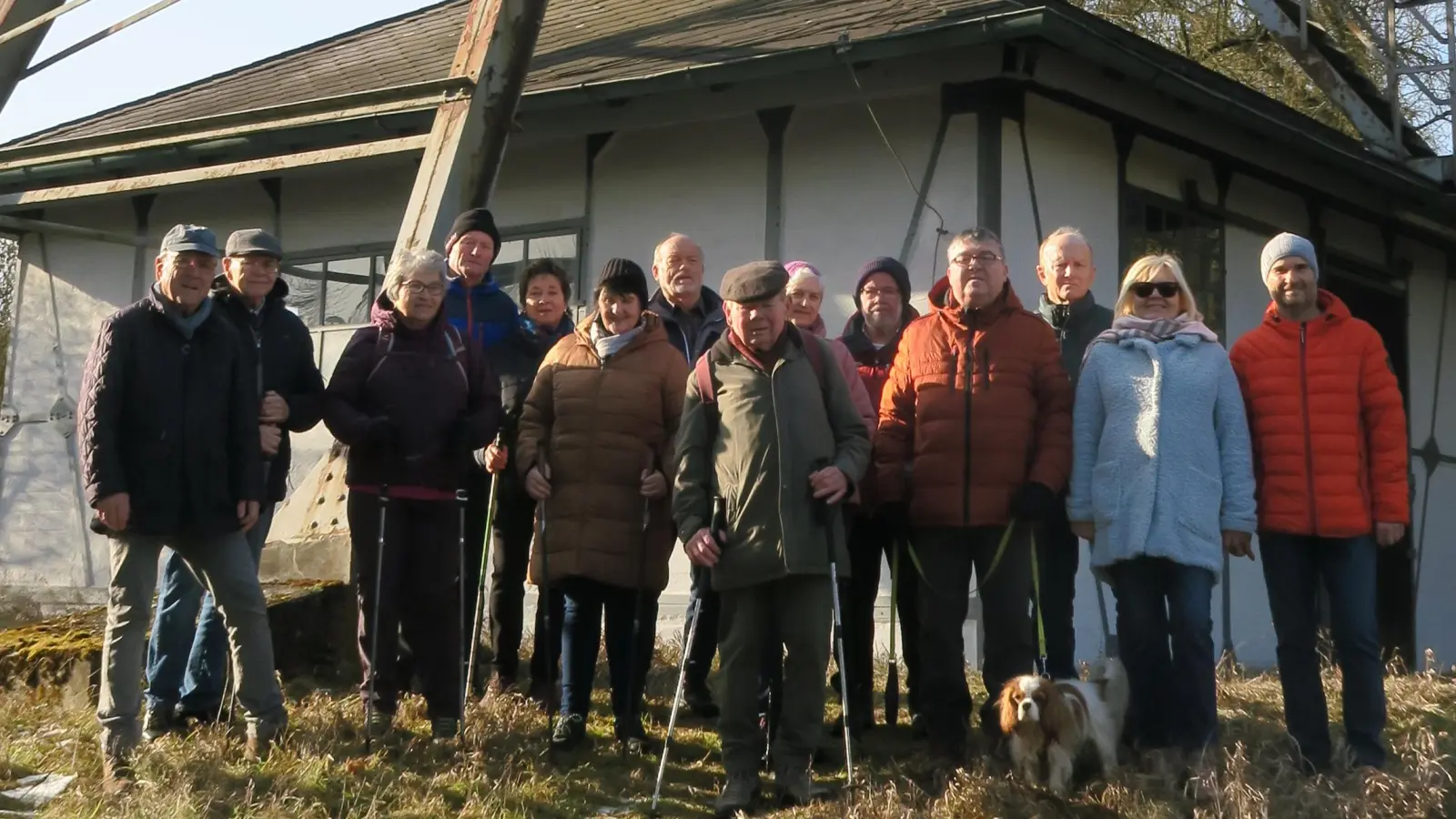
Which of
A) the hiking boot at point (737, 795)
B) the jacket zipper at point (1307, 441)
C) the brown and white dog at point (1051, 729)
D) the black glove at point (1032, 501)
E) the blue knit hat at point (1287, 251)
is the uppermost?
the blue knit hat at point (1287, 251)

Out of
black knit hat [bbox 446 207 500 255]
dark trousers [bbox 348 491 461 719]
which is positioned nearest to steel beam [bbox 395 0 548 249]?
black knit hat [bbox 446 207 500 255]

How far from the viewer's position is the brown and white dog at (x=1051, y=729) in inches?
207

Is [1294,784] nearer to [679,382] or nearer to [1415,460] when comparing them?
[679,382]

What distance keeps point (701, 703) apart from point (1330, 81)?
7.80 m

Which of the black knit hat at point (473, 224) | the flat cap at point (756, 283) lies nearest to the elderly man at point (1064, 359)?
the flat cap at point (756, 283)

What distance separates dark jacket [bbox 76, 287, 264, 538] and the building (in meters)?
2.83

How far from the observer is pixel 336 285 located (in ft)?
39.7

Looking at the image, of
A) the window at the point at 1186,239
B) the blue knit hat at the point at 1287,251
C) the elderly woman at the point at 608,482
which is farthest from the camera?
the window at the point at 1186,239

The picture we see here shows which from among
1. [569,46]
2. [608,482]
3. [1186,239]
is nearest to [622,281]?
[608,482]

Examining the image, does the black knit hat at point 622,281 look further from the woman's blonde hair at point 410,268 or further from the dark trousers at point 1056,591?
the dark trousers at point 1056,591

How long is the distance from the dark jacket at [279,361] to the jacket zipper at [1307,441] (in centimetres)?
363

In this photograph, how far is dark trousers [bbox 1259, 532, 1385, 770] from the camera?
564 centimetres

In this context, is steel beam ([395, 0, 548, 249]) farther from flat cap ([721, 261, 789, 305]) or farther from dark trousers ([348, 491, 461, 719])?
flat cap ([721, 261, 789, 305])

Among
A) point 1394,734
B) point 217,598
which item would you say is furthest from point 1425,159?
point 217,598
